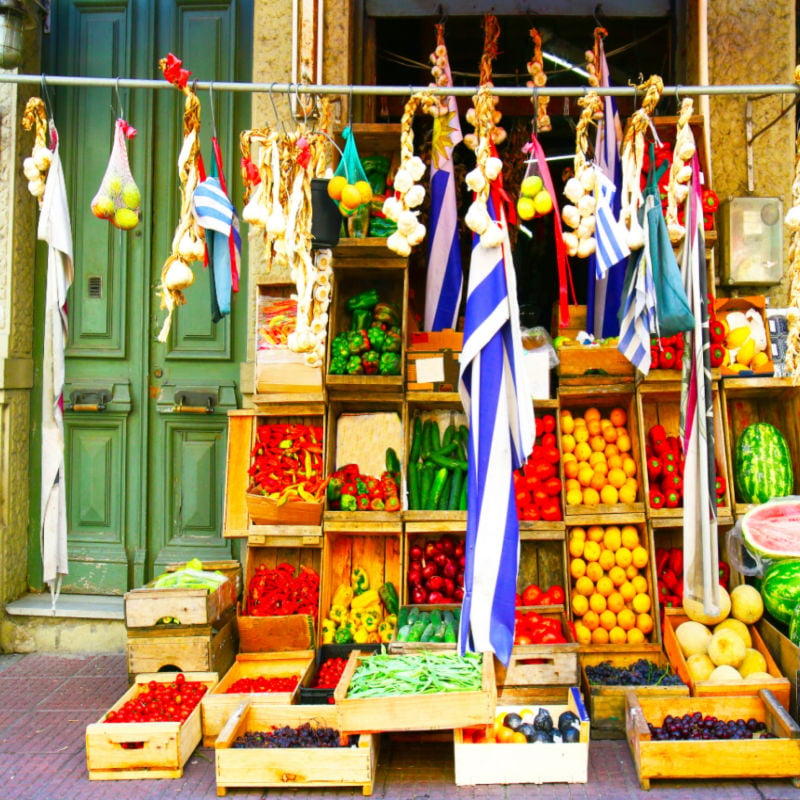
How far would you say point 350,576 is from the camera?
5.70 metres

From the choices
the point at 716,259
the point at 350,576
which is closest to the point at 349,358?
the point at 350,576

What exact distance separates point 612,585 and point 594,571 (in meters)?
0.13

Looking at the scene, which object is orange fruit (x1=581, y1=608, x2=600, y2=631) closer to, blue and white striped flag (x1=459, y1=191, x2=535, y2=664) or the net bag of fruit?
blue and white striped flag (x1=459, y1=191, x2=535, y2=664)

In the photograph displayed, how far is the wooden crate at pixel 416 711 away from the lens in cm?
401

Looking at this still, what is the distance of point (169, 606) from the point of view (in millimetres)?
4949

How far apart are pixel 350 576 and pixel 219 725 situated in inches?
54.5

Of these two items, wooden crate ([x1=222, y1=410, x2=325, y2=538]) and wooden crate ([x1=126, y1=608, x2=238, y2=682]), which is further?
wooden crate ([x1=222, y1=410, x2=325, y2=538])

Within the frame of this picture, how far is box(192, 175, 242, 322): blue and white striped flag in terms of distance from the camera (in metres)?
4.21

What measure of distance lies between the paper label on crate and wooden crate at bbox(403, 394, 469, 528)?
0.37 feet

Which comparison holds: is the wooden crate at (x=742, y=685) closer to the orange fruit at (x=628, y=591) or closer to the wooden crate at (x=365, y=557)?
the orange fruit at (x=628, y=591)

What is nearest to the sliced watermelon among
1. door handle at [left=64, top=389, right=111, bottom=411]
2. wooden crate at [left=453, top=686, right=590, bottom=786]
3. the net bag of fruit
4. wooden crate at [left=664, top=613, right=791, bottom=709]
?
wooden crate at [left=664, top=613, right=791, bottom=709]

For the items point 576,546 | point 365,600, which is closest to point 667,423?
point 576,546

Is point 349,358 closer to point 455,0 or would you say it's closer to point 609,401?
point 609,401

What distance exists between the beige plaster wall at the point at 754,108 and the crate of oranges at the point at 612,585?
6.34ft
